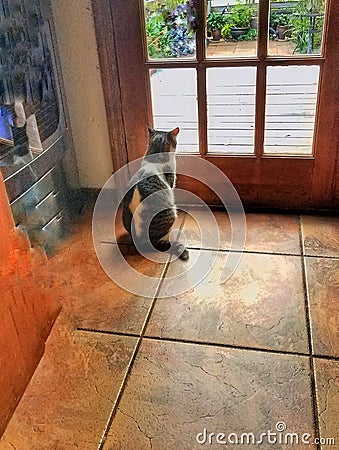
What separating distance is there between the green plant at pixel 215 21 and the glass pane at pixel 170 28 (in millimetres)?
64

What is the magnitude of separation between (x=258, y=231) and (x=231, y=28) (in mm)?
840

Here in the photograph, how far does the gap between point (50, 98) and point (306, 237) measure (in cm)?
119

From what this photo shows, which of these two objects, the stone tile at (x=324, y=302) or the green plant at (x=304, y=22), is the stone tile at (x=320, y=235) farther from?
the green plant at (x=304, y=22)

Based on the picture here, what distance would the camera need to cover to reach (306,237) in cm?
192

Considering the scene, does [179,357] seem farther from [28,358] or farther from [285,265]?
[285,265]

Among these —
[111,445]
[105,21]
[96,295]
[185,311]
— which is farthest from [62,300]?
[105,21]

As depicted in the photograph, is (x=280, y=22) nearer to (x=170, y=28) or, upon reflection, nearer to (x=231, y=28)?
(x=231, y=28)

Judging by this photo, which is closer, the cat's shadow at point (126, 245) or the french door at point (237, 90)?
the french door at point (237, 90)

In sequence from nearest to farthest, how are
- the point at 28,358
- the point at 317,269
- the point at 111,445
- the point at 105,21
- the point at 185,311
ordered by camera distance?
the point at 111,445
the point at 28,358
the point at 185,311
the point at 317,269
the point at 105,21

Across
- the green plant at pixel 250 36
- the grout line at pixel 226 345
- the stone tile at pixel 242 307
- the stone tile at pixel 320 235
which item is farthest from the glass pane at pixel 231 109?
the grout line at pixel 226 345

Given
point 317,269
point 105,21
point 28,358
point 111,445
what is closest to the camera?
point 111,445

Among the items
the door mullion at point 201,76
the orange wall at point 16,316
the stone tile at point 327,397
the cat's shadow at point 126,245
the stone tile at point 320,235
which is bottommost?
the stone tile at point 327,397

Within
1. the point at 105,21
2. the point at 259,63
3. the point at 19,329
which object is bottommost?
the point at 19,329

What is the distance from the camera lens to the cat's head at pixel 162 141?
1.88 m
